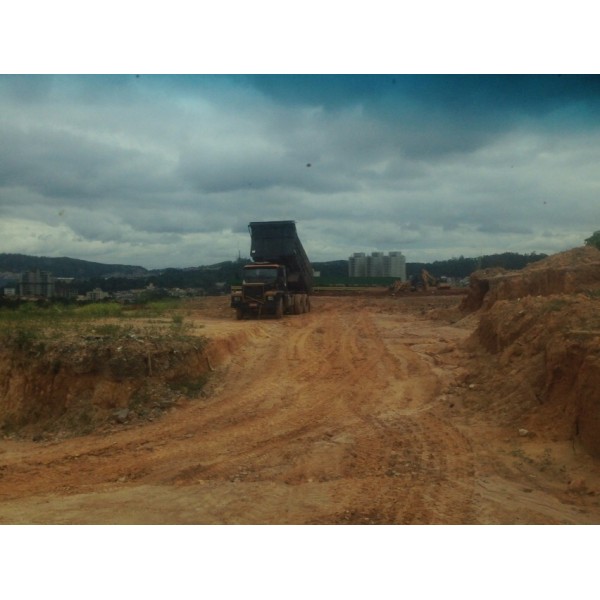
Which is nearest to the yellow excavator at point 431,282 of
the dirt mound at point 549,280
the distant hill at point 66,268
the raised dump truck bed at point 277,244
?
the dirt mound at point 549,280

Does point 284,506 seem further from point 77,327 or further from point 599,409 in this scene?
point 77,327

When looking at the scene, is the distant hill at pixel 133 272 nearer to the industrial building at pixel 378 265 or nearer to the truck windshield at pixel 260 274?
the truck windshield at pixel 260 274

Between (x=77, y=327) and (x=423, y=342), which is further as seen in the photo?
(x=423, y=342)

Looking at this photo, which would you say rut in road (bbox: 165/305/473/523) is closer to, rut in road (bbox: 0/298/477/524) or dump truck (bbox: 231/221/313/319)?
rut in road (bbox: 0/298/477/524)

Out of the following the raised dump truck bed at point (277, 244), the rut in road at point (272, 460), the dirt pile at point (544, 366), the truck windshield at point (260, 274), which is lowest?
the rut in road at point (272, 460)

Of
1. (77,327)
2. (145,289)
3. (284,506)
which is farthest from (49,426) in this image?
(145,289)

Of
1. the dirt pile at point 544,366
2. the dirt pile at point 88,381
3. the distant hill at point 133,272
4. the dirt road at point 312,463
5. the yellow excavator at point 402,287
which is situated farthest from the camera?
the yellow excavator at point 402,287

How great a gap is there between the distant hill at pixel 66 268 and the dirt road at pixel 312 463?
5.47m

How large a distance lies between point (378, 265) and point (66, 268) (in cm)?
3442

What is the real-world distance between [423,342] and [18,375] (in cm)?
1048

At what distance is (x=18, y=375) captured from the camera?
1066cm

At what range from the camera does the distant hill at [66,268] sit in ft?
44.4

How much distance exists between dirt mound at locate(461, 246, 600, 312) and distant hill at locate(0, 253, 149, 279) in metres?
Result: 13.0

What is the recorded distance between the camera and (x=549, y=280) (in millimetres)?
18875
